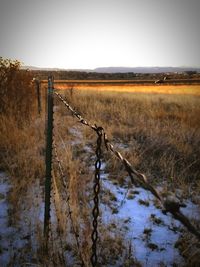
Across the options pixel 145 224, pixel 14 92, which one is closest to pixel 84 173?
pixel 145 224

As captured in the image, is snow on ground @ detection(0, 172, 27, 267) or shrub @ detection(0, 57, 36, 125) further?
shrub @ detection(0, 57, 36, 125)

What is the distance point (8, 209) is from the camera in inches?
138

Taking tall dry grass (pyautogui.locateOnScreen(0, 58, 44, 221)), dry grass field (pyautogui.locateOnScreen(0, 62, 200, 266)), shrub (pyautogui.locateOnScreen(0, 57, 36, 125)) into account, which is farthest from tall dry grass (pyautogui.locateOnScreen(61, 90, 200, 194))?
shrub (pyautogui.locateOnScreen(0, 57, 36, 125))

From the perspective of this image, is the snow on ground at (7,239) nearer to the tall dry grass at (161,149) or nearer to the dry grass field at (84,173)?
the dry grass field at (84,173)

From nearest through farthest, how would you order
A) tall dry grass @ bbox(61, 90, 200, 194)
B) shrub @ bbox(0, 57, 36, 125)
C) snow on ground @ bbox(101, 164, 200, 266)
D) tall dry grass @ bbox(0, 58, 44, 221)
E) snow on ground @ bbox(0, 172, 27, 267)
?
snow on ground @ bbox(0, 172, 27, 267) → snow on ground @ bbox(101, 164, 200, 266) → tall dry grass @ bbox(0, 58, 44, 221) → tall dry grass @ bbox(61, 90, 200, 194) → shrub @ bbox(0, 57, 36, 125)

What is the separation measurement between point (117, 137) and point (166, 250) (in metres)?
3.77

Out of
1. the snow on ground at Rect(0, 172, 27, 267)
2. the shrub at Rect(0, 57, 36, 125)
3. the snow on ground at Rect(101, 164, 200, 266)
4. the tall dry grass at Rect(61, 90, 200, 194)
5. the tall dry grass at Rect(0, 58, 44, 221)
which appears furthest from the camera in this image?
the shrub at Rect(0, 57, 36, 125)

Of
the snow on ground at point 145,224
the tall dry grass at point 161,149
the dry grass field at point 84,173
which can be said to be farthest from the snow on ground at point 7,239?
the tall dry grass at point 161,149

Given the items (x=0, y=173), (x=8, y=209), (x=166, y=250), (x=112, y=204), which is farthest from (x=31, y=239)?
(x=0, y=173)

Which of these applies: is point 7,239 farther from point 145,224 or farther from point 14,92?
point 14,92

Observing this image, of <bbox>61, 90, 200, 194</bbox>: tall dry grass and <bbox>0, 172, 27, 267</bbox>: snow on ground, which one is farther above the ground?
<bbox>61, 90, 200, 194</bbox>: tall dry grass

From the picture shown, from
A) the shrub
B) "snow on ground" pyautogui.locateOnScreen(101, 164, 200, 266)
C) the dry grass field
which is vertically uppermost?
the shrub

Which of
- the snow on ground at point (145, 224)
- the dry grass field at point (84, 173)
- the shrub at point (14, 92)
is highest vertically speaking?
the shrub at point (14, 92)

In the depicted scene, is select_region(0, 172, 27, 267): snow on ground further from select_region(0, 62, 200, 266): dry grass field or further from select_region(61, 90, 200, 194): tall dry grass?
select_region(61, 90, 200, 194): tall dry grass
